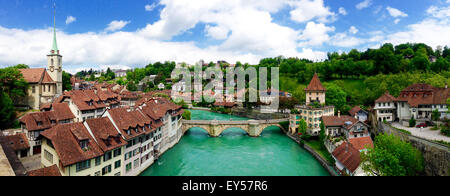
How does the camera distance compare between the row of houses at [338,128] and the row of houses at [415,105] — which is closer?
the row of houses at [338,128]

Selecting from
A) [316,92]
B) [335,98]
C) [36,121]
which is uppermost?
→ [316,92]

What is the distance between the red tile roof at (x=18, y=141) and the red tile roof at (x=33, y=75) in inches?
730

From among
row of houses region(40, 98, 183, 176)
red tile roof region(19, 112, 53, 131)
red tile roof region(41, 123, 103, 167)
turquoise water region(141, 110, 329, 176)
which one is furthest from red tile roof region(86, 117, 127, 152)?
red tile roof region(19, 112, 53, 131)

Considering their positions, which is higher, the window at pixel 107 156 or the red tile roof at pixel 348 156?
the window at pixel 107 156

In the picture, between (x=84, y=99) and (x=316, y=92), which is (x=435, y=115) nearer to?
(x=316, y=92)

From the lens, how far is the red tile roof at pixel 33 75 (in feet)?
134

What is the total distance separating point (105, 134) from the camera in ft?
68.7

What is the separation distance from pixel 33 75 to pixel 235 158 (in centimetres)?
3678

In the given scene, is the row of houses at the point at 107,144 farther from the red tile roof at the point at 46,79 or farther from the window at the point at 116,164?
the red tile roof at the point at 46,79

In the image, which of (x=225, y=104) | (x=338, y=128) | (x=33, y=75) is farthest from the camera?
(x=225, y=104)

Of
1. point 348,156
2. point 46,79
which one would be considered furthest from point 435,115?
point 46,79

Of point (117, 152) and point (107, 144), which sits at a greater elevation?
point (107, 144)

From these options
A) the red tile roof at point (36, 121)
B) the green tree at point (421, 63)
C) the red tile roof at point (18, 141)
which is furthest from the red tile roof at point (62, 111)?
the green tree at point (421, 63)
